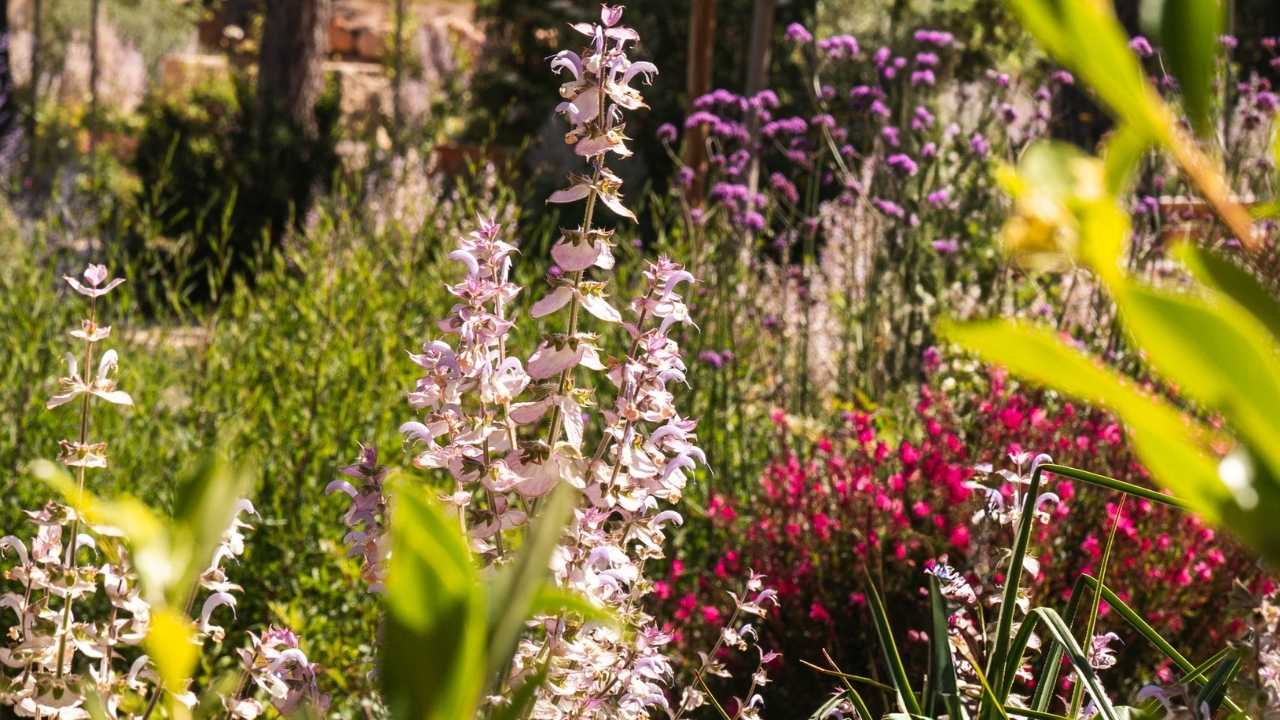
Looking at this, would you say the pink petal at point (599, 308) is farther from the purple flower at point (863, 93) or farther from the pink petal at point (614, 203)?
the purple flower at point (863, 93)

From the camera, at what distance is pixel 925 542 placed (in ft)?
11.2

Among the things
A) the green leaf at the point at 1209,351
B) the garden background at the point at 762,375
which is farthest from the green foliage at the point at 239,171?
the green leaf at the point at 1209,351

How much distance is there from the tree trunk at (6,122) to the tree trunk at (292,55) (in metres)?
Result: 1.92

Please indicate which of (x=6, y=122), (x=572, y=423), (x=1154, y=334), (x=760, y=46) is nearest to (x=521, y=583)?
(x=1154, y=334)

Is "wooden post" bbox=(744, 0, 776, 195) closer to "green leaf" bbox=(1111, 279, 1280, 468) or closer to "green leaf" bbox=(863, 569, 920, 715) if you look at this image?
"green leaf" bbox=(863, 569, 920, 715)

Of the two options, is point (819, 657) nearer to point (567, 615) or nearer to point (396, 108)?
point (567, 615)

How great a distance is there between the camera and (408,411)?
446cm

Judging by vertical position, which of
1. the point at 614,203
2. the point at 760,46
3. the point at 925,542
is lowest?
the point at 925,542

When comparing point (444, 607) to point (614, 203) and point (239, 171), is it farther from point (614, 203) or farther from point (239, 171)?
point (239, 171)

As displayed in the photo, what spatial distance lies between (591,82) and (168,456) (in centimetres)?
283

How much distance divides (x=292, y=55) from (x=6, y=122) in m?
3.59

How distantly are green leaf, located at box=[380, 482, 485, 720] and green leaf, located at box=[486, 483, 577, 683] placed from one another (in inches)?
0.4

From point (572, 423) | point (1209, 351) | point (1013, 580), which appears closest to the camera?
point (1209, 351)

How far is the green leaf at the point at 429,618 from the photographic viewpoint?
1.20 feet
